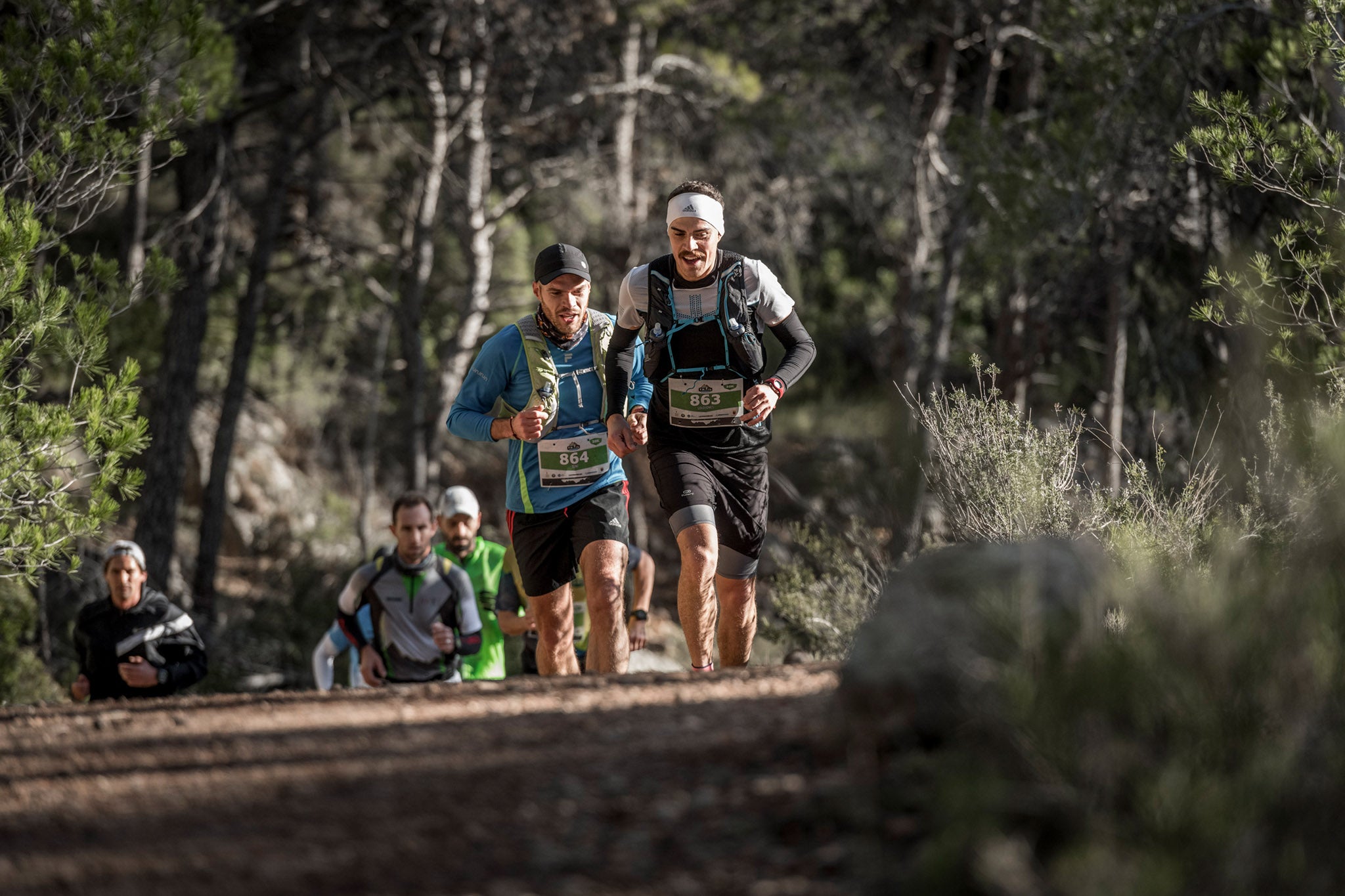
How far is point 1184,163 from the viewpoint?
1025cm

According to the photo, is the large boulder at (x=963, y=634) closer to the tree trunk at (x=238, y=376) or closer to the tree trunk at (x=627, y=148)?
the tree trunk at (x=238, y=376)

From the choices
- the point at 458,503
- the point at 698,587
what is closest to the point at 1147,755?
the point at 698,587

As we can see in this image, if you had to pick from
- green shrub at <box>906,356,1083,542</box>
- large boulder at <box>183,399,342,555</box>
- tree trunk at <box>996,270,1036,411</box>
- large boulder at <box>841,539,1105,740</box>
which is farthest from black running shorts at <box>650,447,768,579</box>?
large boulder at <box>183,399,342,555</box>

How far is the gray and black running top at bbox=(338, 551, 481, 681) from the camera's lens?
6727 mm

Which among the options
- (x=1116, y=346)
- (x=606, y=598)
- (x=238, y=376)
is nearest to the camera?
(x=606, y=598)

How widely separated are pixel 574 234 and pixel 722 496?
12.7 m

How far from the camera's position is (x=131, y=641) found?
6.69m

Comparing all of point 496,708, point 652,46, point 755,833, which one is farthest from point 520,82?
point 755,833

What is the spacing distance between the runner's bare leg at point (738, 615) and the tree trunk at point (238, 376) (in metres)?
10.4

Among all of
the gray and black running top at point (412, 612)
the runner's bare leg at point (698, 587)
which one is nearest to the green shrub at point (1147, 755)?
the runner's bare leg at point (698, 587)

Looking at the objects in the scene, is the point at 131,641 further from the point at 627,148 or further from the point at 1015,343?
the point at 1015,343

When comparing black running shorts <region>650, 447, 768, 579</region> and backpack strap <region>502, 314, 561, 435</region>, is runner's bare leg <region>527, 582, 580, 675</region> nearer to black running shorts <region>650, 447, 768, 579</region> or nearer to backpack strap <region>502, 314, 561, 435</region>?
black running shorts <region>650, 447, 768, 579</region>

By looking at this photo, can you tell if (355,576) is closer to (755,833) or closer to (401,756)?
(401,756)

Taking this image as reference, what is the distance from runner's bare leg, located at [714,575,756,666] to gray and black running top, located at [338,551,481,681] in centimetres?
141
